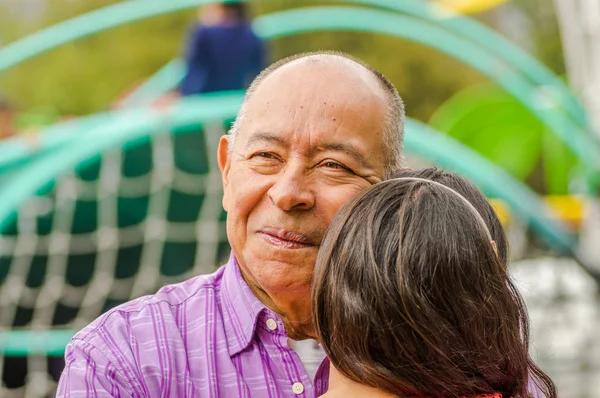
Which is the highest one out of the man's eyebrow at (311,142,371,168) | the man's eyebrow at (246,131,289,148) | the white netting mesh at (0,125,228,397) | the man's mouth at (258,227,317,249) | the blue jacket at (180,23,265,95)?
the blue jacket at (180,23,265,95)

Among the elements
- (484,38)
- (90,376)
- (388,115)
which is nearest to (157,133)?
(484,38)

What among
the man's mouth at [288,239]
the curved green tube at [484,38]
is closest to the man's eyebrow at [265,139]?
the man's mouth at [288,239]

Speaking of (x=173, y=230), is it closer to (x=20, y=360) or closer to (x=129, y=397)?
(x=20, y=360)

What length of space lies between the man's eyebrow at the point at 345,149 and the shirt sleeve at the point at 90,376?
0.54 meters

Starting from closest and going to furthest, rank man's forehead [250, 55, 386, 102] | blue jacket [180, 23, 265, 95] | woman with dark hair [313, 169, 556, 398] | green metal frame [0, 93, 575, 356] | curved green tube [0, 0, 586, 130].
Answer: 1. woman with dark hair [313, 169, 556, 398]
2. man's forehead [250, 55, 386, 102]
3. green metal frame [0, 93, 575, 356]
4. blue jacket [180, 23, 265, 95]
5. curved green tube [0, 0, 586, 130]

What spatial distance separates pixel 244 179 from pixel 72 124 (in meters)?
4.84

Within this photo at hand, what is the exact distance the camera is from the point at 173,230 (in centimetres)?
660

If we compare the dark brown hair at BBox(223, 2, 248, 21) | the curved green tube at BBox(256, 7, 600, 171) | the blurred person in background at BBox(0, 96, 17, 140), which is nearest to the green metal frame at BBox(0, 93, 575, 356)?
the dark brown hair at BBox(223, 2, 248, 21)

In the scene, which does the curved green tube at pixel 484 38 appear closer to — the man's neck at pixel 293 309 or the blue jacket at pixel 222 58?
the blue jacket at pixel 222 58

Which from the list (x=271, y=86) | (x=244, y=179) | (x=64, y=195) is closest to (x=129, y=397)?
(x=244, y=179)

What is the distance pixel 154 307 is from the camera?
6.23 feet

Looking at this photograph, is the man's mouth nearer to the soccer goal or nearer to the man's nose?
the man's nose

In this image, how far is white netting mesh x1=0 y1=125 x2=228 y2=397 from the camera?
6055 mm

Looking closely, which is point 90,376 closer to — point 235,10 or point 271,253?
point 271,253
